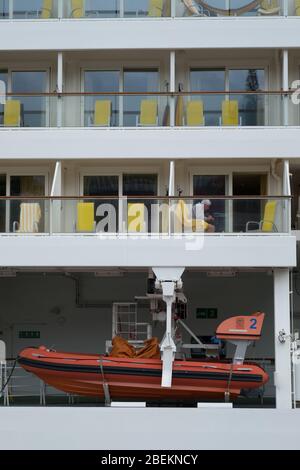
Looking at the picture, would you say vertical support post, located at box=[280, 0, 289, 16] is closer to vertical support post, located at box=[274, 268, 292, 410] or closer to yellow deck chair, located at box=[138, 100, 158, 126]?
yellow deck chair, located at box=[138, 100, 158, 126]

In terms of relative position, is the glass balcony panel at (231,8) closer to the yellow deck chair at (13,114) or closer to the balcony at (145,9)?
the balcony at (145,9)

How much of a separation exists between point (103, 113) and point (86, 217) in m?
2.52

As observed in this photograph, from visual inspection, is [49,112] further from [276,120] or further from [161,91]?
[276,120]

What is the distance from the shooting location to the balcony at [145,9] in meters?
16.0

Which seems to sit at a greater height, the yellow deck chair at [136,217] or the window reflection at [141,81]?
the window reflection at [141,81]

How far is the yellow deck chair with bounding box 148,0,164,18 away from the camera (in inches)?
639

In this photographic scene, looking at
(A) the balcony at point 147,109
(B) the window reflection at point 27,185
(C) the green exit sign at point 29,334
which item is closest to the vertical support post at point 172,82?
(A) the balcony at point 147,109

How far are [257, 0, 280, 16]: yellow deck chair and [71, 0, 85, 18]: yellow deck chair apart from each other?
3.41 meters

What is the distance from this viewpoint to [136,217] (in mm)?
13977

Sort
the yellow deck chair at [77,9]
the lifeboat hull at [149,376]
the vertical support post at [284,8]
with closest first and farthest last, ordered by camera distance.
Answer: the lifeboat hull at [149,376] < the vertical support post at [284,8] < the yellow deck chair at [77,9]

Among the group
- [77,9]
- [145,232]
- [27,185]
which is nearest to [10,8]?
[77,9]

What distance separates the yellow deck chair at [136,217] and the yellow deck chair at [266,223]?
175cm

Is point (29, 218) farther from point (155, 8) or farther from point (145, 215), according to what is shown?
point (155, 8)

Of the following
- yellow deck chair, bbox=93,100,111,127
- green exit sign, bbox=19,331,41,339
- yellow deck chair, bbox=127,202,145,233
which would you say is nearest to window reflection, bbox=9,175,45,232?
yellow deck chair, bbox=93,100,111,127
